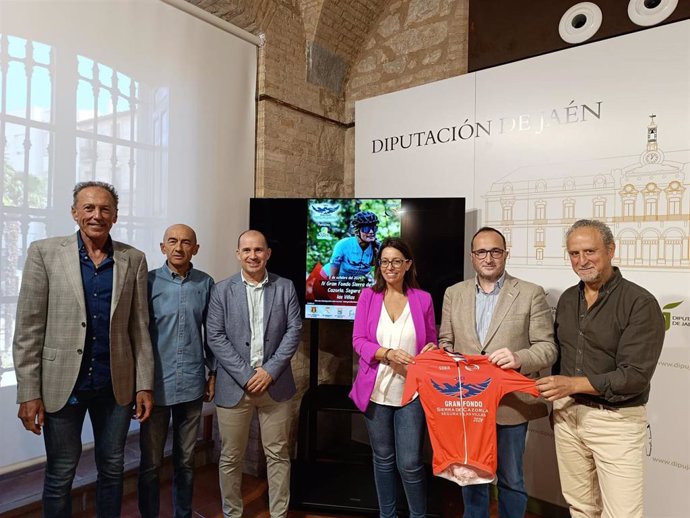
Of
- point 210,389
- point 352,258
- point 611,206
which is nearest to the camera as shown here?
point 210,389

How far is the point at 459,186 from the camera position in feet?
10.8

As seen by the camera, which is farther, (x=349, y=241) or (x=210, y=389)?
(x=349, y=241)

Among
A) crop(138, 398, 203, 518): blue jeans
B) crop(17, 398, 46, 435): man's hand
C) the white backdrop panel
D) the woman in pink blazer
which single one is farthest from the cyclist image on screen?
crop(17, 398, 46, 435): man's hand

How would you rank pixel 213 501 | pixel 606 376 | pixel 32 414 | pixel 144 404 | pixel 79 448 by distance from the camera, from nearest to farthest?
pixel 606 376 < pixel 32 414 < pixel 79 448 < pixel 144 404 < pixel 213 501

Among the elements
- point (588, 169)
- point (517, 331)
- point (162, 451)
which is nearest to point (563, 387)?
point (517, 331)

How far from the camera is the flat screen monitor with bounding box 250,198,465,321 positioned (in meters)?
3.13

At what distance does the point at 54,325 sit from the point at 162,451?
0.87m

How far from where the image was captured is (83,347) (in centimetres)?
201

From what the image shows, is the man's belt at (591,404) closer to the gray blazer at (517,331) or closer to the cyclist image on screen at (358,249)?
the gray blazer at (517,331)

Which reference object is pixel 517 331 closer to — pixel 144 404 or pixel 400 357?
pixel 400 357

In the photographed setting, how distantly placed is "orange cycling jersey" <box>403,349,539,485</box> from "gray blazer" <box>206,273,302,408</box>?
0.71 m

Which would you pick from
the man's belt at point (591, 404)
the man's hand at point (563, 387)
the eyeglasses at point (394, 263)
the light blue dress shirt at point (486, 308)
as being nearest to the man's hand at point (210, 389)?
the eyeglasses at point (394, 263)

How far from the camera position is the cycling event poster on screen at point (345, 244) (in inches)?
127

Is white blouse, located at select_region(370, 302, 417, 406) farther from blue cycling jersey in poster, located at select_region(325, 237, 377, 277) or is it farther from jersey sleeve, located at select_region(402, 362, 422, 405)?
blue cycling jersey in poster, located at select_region(325, 237, 377, 277)
